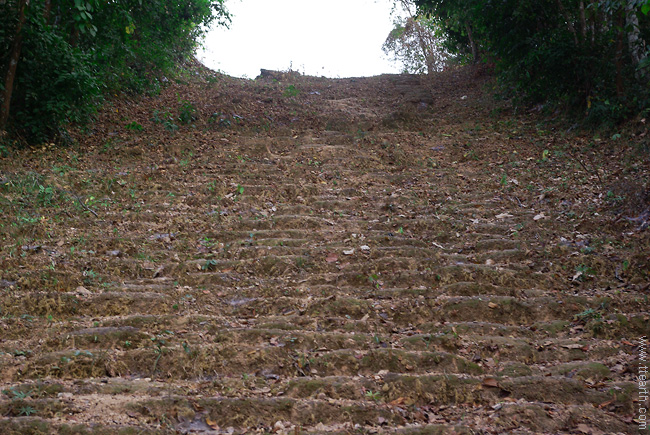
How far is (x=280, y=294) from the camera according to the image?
423 centimetres

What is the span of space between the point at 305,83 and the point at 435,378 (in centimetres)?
1276

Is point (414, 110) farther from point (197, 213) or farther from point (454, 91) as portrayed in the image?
point (197, 213)

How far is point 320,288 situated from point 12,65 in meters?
5.72

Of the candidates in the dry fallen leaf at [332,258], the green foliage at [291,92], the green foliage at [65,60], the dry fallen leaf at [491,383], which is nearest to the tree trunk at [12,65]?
the green foliage at [65,60]

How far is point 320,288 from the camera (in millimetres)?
4309

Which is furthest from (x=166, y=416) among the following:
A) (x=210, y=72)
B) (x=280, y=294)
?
(x=210, y=72)

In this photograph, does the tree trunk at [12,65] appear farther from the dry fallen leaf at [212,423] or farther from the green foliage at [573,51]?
the green foliage at [573,51]

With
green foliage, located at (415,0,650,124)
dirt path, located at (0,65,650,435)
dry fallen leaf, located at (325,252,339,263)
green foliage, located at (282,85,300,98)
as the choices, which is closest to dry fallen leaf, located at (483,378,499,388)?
dirt path, located at (0,65,650,435)

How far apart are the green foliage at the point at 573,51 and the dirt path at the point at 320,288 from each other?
3.24 feet

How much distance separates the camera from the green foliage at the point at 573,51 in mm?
7594

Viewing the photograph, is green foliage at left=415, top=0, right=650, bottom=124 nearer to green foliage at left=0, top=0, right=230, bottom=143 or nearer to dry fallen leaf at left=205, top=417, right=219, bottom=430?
green foliage at left=0, top=0, right=230, bottom=143

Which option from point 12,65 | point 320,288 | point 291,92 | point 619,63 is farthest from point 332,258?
point 291,92

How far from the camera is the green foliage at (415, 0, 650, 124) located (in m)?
7.59

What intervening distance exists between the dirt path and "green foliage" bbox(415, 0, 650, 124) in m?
0.99
